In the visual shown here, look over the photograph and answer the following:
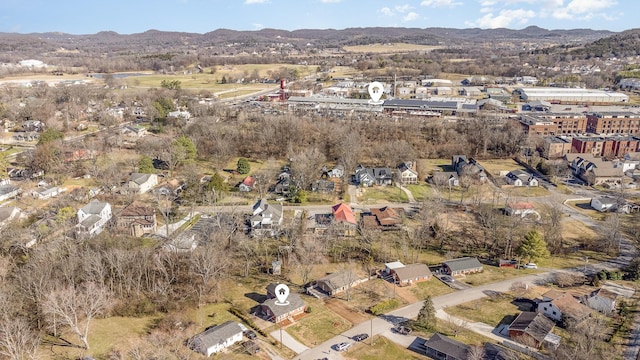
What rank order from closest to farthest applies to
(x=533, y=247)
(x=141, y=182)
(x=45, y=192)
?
(x=533, y=247), (x=45, y=192), (x=141, y=182)

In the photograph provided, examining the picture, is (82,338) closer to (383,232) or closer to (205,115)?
(383,232)

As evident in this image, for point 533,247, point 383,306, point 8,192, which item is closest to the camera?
point 383,306

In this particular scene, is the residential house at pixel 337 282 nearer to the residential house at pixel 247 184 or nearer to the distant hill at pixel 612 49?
the residential house at pixel 247 184

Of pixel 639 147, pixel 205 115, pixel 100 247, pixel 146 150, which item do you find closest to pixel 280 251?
pixel 100 247

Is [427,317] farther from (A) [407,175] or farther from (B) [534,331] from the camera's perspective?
(A) [407,175]

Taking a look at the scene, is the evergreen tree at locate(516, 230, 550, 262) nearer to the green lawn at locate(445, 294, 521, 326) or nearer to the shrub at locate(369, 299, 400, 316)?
the green lawn at locate(445, 294, 521, 326)

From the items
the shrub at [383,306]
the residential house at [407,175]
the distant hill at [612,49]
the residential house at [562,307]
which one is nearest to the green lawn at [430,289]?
the shrub at [383,306]

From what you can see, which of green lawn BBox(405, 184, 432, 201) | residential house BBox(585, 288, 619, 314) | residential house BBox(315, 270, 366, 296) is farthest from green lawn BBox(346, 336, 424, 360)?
green lawn BBox(405, 184, 432, 201)

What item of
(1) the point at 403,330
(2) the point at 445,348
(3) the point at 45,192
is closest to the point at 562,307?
(2) the point at 445,348
